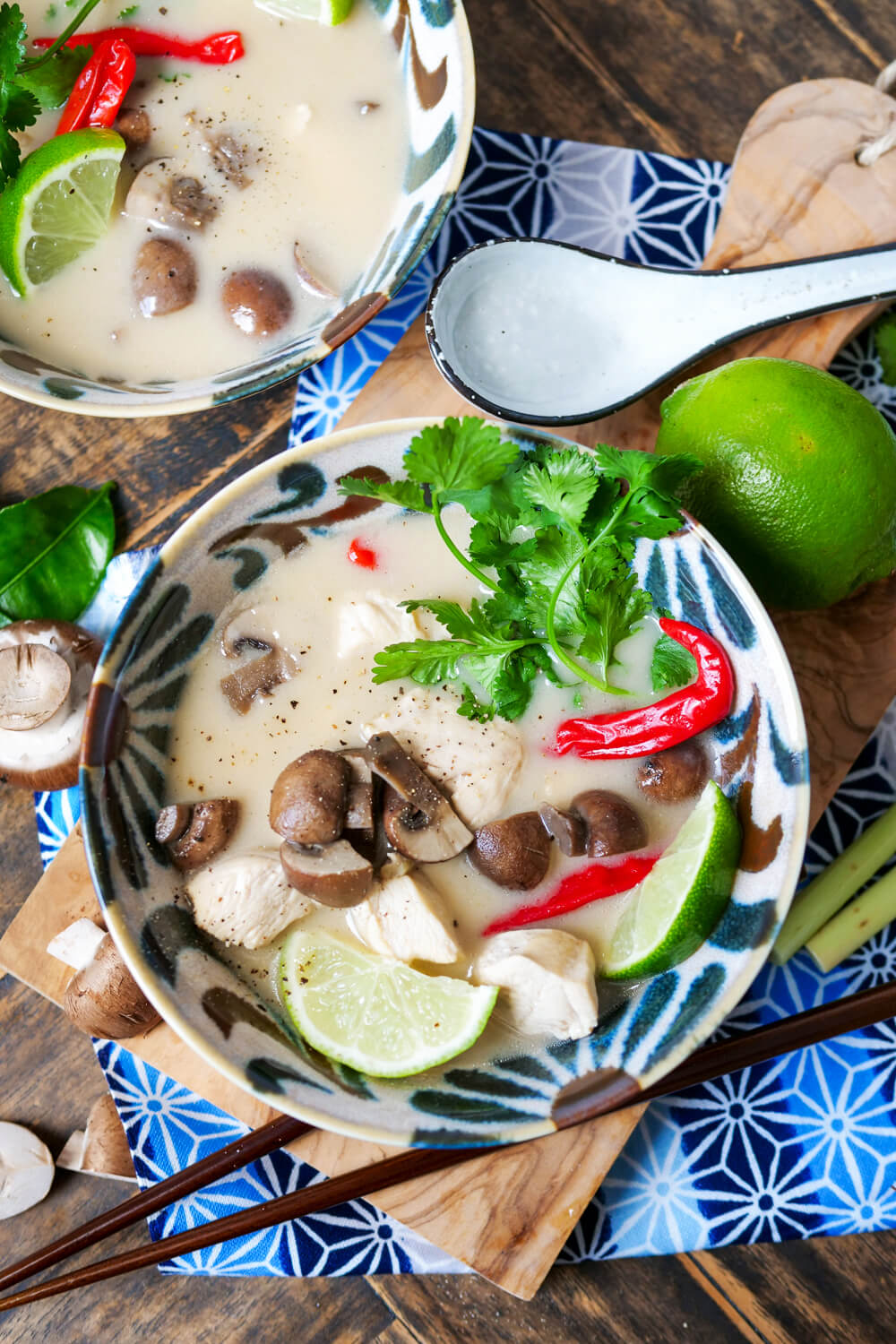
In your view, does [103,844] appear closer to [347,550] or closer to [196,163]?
[347,550]

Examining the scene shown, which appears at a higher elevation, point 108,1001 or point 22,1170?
point 108,1001

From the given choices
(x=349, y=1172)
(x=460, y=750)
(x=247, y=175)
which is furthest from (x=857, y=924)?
(x=247, y=175)

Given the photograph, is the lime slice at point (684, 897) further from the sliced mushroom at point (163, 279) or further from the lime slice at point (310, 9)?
the lime slice at point (310, 9)

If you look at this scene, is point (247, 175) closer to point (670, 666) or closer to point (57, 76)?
point (57, 76)

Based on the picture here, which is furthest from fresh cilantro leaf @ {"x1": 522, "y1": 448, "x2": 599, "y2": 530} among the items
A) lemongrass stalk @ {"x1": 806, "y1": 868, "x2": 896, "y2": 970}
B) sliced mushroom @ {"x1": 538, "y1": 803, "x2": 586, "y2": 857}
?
lemongrass stalk @ {"x1": 806, "y1": 868, "x2": 896, "y2": 970}

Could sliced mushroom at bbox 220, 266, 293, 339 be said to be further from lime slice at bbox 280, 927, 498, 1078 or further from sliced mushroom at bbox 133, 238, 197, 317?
lime slice at bbox 280, 927, 498, 1078

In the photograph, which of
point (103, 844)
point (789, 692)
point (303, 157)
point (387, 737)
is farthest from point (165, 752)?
point (303, 157)
